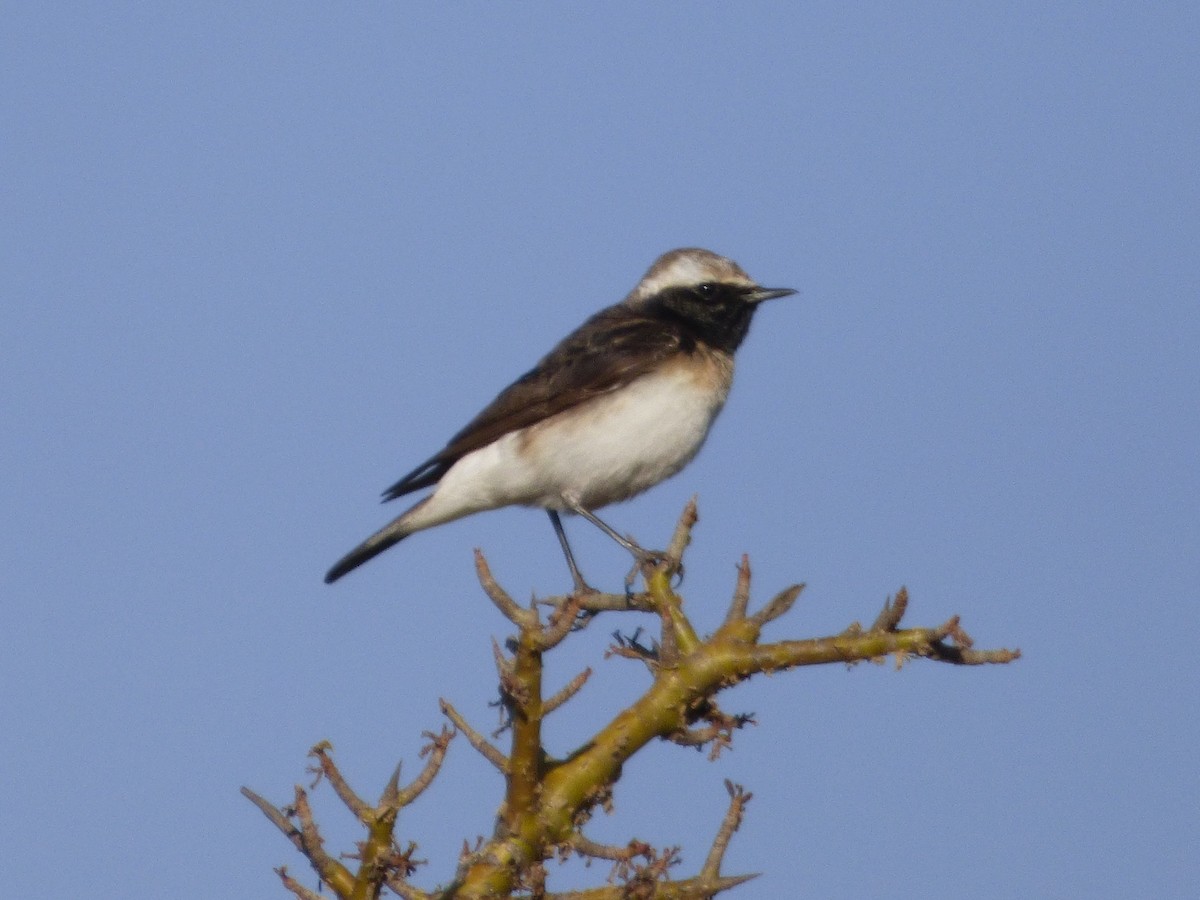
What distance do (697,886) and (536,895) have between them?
48 centimetres

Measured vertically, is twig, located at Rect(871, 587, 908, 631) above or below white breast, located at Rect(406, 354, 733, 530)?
below

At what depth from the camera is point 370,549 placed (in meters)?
11.1

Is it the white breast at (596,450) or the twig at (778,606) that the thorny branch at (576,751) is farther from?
the white breast at (596,450)

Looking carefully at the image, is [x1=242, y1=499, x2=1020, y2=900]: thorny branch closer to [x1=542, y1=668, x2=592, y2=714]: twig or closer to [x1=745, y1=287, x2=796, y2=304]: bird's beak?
[x1=542, y1=668, x2=592, y2=714]: twig

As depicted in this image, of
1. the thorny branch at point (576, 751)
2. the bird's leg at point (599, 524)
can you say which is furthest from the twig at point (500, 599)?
the bird's leg at point (599, 524)

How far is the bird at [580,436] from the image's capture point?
11.1 metres

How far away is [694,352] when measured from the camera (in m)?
11.5

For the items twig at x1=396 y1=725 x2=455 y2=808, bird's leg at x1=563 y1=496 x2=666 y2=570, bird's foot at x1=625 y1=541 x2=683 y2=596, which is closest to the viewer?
twig at x1=396 y1=725 x2=455 y2=808

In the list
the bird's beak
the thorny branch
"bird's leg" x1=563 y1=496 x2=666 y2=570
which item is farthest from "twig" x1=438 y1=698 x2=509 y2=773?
the bird's beak

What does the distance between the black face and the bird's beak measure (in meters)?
0.02

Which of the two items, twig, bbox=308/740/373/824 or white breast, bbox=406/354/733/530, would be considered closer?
twig, bbox=308/740/373/824

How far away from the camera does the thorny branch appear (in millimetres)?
4902

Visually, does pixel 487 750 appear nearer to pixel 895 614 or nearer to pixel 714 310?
pixel 895 614

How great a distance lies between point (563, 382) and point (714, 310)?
5.11 ft
